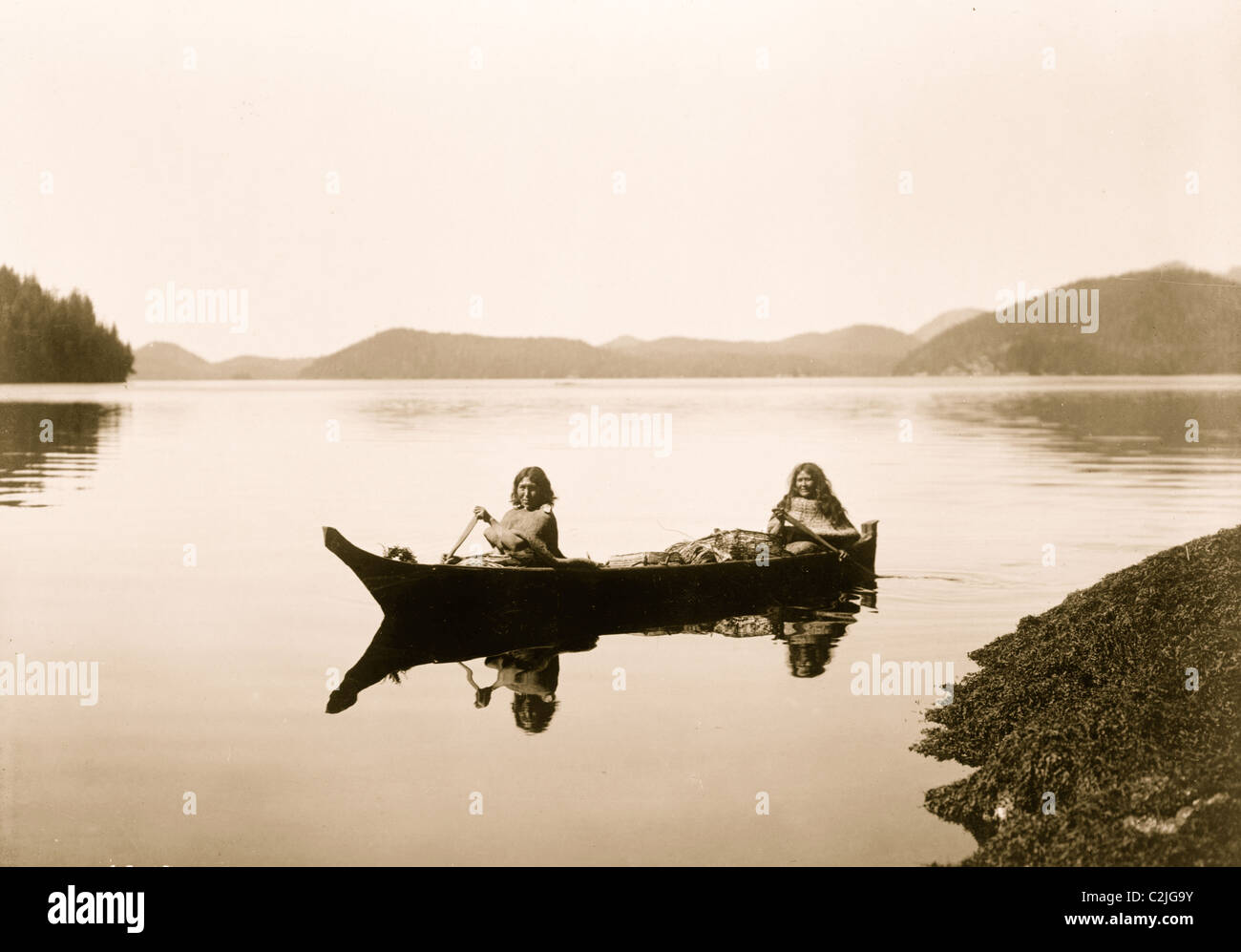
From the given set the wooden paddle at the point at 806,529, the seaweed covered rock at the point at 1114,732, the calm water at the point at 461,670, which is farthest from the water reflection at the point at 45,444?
the seaweed covered rock at the point at 1114,732

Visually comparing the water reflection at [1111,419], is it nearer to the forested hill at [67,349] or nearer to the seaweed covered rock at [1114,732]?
the seaweed covered rock at [1114,732]

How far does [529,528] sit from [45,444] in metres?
33.9

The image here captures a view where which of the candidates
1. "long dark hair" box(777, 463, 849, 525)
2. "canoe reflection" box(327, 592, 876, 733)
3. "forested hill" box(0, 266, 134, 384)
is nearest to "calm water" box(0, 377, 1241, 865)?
"canoe reflection" box(327, 592, 876, 733)

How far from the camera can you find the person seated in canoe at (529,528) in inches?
454

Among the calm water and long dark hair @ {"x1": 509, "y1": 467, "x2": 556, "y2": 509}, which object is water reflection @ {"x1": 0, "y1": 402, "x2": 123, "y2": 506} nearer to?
the calm water

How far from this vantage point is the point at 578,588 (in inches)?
464

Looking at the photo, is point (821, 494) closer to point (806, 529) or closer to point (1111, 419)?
point (806, 529)

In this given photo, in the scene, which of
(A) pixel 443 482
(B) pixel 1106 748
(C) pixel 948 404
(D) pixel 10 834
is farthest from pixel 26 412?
(B) pixel 1106 748

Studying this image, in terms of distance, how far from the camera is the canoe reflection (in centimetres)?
1084

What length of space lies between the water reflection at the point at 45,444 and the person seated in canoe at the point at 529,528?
15.7 metres

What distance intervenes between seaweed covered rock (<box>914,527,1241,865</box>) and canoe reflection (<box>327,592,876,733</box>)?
227 cm

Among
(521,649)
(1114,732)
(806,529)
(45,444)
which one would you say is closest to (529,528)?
(521,649)
